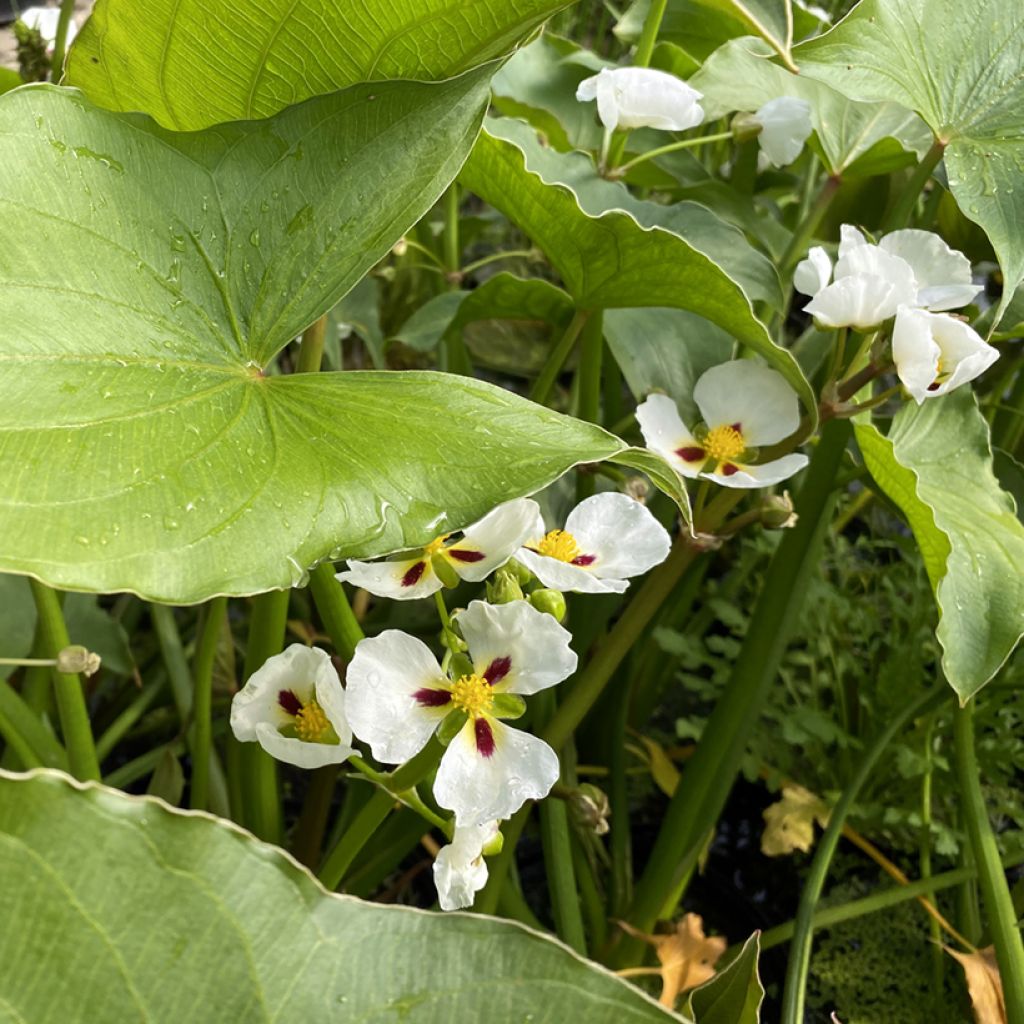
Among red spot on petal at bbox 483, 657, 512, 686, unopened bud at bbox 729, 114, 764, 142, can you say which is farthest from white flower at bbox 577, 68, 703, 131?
red spot on petal at bbox 483, 657, 512, 686

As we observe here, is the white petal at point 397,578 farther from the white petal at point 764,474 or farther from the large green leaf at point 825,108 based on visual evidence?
the large green leaf at point 825,108

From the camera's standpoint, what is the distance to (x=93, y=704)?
877 millimetres

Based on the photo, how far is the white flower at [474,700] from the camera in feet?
1.16

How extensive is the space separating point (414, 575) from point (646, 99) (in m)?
0.35

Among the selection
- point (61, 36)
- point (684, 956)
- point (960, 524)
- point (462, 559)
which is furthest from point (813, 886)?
point (61, 36)

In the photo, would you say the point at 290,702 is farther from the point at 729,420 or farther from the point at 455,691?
the point at 729,420

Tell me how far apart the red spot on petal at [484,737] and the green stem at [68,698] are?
239 mm

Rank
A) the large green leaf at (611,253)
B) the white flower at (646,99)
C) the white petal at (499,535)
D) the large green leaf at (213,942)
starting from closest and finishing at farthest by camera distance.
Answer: the large green leaf at (213,942)
the white petal at (499,535)
the large green leaf at (611,253)
the white flower at (646,99)

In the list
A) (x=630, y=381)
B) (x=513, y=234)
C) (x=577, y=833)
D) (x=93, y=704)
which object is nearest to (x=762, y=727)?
(x=577, y=833)

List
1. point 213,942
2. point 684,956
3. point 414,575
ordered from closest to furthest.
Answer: point 213,942 < point 414,575 < point 684,956

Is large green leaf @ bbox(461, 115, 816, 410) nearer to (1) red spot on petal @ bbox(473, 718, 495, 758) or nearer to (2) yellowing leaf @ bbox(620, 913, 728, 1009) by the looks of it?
(1) red spot on petal @ bbox(473, 718, 495, 758)

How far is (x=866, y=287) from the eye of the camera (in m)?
0.47

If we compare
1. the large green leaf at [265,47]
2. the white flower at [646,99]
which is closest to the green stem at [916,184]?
the white flower at [646,99]

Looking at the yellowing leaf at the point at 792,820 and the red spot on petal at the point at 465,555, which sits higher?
the red spot on petal at the point at 465,555
